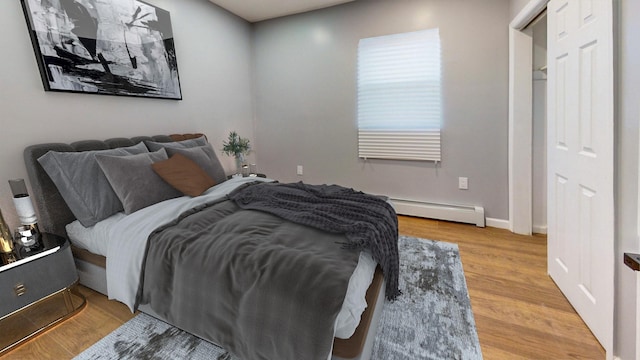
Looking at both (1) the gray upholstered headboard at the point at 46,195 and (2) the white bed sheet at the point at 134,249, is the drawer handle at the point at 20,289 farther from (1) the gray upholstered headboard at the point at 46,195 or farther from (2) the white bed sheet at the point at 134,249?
(1) the gray upholstered headboard at the point at 46,195

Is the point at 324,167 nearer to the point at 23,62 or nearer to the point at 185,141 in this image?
the point at 185,141

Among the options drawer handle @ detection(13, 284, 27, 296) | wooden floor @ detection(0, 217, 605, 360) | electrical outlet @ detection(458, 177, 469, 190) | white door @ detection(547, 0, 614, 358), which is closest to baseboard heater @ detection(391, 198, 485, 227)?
electrical outlet @ detection(458, 177, 469, 190)

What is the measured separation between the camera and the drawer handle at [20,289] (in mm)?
1662

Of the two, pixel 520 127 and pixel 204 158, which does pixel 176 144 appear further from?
pixel 520 127

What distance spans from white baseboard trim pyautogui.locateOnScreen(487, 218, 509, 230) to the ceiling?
3.09 meters

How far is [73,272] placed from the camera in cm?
194

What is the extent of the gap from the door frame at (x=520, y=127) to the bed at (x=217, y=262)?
178 cm

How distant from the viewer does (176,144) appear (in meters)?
2.88

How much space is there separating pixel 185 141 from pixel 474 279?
2876 mm

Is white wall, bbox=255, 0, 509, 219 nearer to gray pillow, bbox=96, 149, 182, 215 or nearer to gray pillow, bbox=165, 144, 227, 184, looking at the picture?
gray pillow, bbox=165, 144, 227, 184

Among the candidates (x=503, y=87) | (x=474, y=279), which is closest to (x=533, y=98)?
(x=503, y=87)

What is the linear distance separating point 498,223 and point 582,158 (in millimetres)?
1735

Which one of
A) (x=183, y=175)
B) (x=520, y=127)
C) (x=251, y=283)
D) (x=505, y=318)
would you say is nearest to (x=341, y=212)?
(x=251, y=283)

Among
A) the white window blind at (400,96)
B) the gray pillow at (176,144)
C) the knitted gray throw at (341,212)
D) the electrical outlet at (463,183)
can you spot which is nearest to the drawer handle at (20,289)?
the knitted gray throw at (341,212)
